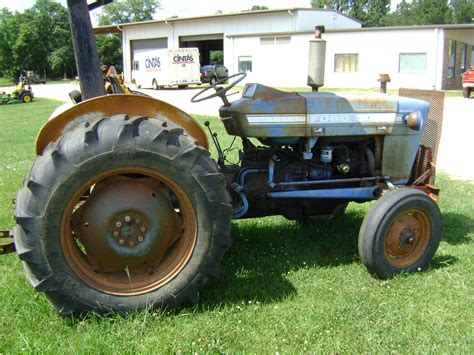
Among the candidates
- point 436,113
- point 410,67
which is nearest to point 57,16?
point 410,67

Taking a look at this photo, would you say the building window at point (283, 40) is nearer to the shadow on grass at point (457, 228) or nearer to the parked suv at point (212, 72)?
the parked suv at point (212, 72)

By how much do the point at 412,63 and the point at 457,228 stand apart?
26.8 metres

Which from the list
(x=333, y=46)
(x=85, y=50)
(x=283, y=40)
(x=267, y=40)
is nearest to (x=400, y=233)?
(x=85, y=50)

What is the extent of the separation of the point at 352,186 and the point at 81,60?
232 cm

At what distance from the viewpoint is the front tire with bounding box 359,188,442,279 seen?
363 centimetres

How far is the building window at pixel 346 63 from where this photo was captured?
31562 millimetres

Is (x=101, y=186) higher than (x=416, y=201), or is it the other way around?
(x=101, y=186)

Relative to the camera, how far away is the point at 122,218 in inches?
122

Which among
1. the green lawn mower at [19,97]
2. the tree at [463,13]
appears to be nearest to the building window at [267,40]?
the green lawn mower at [19,97]

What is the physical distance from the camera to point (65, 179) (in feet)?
9.23

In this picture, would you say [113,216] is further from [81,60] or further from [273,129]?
[273,129]

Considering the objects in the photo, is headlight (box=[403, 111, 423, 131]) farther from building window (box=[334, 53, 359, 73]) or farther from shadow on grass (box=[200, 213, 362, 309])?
building window (box=[334, 53, 359, 73])

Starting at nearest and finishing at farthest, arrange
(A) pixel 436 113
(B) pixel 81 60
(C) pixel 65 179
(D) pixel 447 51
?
(C) pixel 65 179, (B) pixel 81 60, (A) pixel 436 113, (D) pixel 447 51

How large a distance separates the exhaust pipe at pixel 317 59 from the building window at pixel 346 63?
2901 cm
